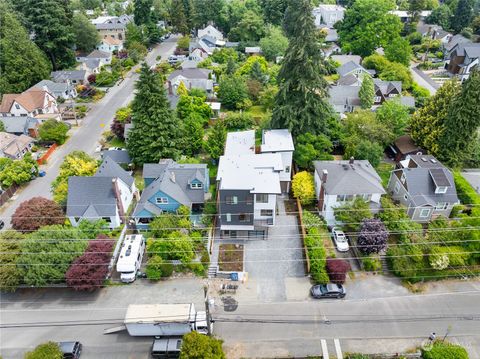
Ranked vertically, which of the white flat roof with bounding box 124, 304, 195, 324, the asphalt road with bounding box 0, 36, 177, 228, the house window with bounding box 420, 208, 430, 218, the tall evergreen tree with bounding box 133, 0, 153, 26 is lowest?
the asphalt road with bounding box 0, 36, 177, 228

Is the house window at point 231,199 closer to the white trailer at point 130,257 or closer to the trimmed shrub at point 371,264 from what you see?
the white trailer at point 130,257

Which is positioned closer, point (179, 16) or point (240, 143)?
point (240, 143)

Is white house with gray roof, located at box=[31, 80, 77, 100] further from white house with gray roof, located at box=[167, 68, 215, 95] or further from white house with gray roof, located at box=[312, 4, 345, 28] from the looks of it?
white house with gray roof, located at box=[312, 4, 345, 28]

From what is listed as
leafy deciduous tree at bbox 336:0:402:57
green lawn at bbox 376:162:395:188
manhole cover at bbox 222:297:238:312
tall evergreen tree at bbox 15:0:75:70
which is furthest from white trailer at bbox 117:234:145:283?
leafy deciduous tree at bbox 336:0:402:57

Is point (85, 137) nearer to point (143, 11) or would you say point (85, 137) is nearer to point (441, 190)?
point (441, 190)

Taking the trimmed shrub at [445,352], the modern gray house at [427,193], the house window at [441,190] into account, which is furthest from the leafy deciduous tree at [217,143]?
the trimmed shrub at [445,352]

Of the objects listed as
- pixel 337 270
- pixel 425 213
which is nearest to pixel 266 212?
pixel 337 270
